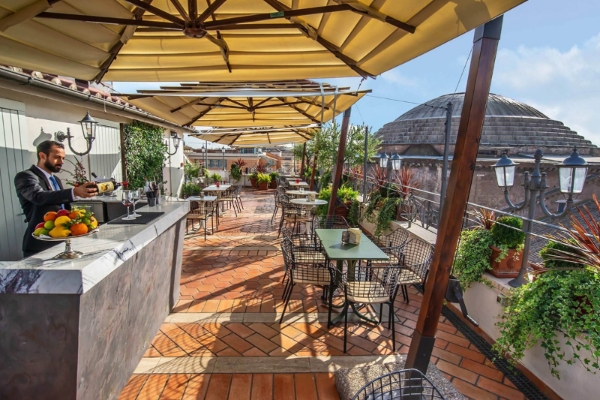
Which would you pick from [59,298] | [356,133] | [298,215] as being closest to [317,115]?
[298,215]

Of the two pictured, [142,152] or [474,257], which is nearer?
[474,257]

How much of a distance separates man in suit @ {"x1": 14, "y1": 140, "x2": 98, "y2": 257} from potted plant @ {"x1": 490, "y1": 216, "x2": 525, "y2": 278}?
3.27 meters

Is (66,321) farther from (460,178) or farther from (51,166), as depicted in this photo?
(460,178)

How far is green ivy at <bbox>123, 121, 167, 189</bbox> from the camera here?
21.9 ft

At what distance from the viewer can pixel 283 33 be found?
243 cm

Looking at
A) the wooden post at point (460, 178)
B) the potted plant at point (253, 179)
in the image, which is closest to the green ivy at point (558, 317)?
the wooden post at point (460, 178)

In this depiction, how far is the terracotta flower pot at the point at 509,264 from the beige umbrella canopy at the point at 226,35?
1.97 metres

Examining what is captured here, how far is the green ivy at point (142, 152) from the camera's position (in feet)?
21.9

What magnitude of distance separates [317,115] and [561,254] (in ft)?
13.3

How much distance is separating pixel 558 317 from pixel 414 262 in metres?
1.68

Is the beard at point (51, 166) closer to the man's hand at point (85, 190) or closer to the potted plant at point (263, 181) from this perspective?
the man's hand at point (85, 190)

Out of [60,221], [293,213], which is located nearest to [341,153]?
[293,213]

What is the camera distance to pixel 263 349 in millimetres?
2725

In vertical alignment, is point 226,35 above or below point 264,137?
above
